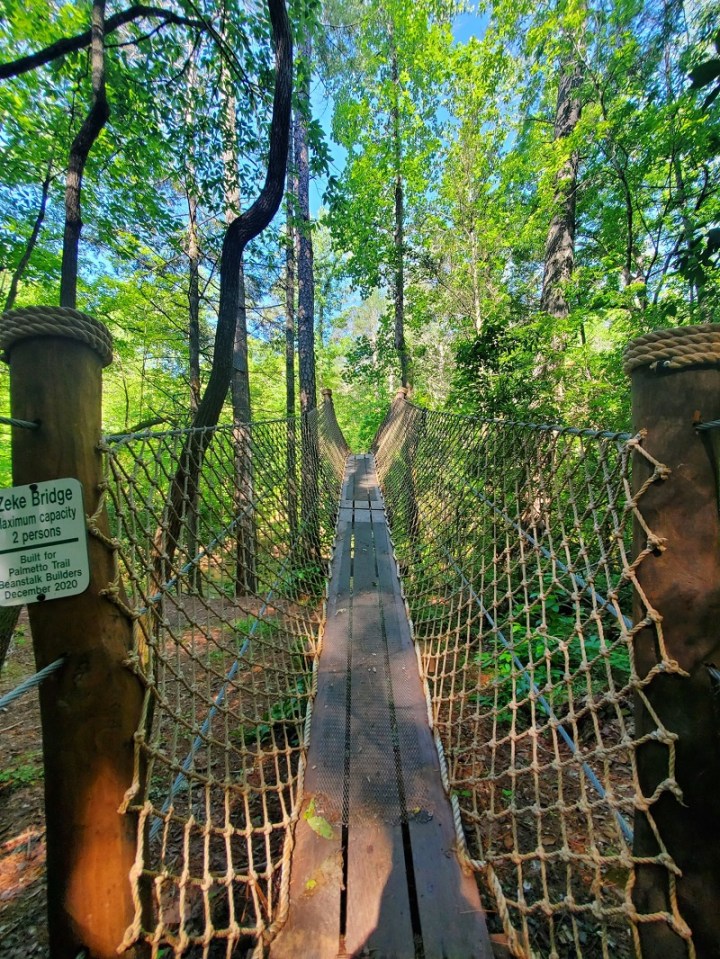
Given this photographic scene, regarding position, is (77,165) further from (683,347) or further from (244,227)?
(683,347)

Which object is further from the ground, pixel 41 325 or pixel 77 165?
pixel 77 165

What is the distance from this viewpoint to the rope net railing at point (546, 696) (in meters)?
0.70

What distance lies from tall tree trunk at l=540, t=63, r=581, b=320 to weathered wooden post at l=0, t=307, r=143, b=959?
4.23 metres

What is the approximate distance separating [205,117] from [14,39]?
145cm

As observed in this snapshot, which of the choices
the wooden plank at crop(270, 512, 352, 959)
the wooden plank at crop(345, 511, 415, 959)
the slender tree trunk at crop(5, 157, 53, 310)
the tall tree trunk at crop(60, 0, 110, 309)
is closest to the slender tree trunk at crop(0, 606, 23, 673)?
the wooden plank at crop(270, 512, 352, 959)

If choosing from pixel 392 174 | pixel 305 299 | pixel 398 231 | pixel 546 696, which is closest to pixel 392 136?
pixel 392 174

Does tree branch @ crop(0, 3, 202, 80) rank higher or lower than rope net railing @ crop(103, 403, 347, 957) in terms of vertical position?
higher

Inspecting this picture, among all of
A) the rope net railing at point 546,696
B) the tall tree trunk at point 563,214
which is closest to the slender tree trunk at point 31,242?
the rope net railing at point 546,696

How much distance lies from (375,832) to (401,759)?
0.78ft

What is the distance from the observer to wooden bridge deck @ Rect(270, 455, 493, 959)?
85cm

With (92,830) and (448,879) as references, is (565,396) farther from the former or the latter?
(92,830)

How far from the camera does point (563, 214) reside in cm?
410

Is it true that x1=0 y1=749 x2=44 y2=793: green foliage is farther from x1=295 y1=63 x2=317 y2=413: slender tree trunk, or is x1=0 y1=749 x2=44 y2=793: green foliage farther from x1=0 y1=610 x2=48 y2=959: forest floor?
x1=295 y1=63 x2=317 y2=413: slender tree trunk

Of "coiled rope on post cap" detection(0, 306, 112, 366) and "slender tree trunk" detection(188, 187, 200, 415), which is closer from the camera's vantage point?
"coiled rope on post cap" detection(0, 306, 112, 366)
